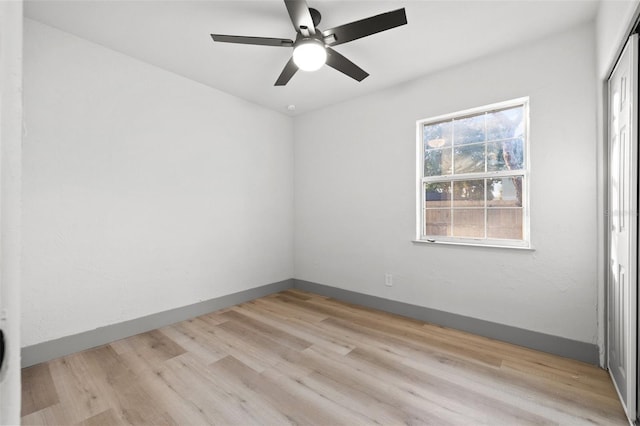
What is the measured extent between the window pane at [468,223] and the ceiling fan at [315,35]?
186 centimetres

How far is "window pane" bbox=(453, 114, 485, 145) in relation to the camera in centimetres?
292

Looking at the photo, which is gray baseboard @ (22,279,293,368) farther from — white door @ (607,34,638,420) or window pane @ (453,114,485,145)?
white door @ (607,34,638,420)

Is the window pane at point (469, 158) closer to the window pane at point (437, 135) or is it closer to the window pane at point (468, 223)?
the window pane at point (437, 135)

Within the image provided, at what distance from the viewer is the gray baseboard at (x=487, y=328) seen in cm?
231

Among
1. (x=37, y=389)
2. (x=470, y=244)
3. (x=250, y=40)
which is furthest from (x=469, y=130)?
(x=37, y=389)

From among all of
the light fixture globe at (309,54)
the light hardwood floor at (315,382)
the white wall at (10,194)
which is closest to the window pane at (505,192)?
the light hardwood floor at (315,382)

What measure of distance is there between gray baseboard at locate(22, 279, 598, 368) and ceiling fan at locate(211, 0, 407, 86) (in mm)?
2572

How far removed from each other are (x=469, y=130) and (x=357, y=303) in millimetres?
2338

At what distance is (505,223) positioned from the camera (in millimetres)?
2758

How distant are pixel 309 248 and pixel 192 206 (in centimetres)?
171

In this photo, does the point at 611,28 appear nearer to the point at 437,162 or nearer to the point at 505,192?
the point at 505,192

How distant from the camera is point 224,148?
141 inches

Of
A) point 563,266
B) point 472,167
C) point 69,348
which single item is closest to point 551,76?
point 472,167

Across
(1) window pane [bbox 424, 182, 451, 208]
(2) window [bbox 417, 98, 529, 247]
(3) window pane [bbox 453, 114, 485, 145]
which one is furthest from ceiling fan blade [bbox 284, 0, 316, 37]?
(1) window pane [bbox 424, 182, 451, 208]
